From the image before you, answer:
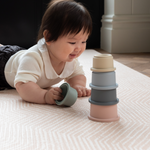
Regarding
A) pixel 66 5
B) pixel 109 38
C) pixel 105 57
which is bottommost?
pixel 109 38

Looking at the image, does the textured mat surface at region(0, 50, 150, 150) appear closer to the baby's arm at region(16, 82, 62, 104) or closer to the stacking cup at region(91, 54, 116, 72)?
the baby's arm at region(16, 82, 62, 104)

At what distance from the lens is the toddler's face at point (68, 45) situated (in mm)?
744

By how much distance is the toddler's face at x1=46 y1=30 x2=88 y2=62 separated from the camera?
74cm

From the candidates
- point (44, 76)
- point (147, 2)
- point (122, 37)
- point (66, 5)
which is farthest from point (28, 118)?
point (147, 2)

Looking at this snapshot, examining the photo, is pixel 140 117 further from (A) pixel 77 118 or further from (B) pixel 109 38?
(B) pixel 109 38

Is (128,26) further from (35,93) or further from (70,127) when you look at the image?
(70,127)

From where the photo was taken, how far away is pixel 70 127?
0.58m

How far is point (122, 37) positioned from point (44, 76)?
1.48m

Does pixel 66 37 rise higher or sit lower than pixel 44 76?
higher

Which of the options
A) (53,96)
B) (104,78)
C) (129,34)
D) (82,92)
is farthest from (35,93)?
(129,34)

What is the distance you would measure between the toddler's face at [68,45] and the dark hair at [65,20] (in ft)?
0.05

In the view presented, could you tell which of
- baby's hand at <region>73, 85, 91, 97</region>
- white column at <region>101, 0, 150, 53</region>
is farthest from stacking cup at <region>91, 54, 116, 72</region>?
white column at <region>101, 0, 150, 53</region>

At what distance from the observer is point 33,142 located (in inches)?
19.5

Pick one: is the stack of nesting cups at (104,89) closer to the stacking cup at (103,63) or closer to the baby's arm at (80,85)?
the stacking cup at (103,63)
